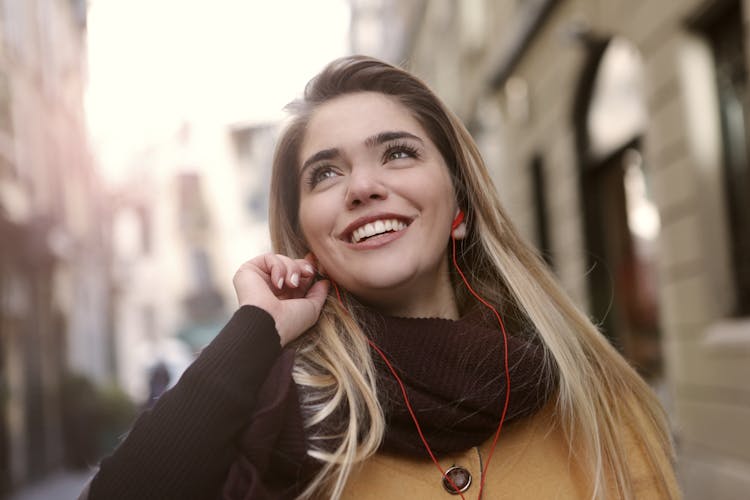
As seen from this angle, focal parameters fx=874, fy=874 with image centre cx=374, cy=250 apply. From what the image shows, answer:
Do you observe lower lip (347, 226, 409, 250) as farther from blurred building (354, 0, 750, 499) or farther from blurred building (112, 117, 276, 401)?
blurred building (112, 117, 276, 401)

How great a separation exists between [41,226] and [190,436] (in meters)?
9.96

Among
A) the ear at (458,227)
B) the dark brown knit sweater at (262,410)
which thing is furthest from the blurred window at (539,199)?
the dark brown knit sweater at (262,410)

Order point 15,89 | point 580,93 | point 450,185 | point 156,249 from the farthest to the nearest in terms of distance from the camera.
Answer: point 156,249 < point 15,89 < point 580,93 < point 450,185

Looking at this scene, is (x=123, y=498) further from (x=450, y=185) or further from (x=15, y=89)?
(x=15, y=89)

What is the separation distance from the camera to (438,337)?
1.86m

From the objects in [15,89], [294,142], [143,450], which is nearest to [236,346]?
[143,450]

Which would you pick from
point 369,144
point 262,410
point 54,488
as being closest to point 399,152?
point 369,144

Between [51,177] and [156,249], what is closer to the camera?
[51,177]

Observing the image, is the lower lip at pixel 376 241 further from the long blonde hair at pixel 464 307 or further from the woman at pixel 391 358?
the long blonde hair at pixel 464 307

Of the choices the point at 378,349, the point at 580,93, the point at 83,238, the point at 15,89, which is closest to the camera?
the point at 378,349

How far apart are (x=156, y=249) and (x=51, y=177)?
21.9 metres

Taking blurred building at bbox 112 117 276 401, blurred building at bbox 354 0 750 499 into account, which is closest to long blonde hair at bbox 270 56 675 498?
blurred building at bbox 354 0 750 499

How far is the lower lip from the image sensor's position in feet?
6.31

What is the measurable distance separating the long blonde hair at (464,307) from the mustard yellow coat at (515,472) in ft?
0.10
